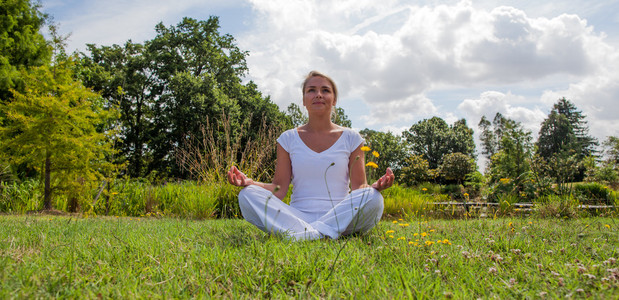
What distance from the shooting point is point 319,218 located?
2604mm

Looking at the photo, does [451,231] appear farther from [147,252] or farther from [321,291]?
[147,252]

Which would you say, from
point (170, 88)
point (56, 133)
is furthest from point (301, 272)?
point (170, 88)

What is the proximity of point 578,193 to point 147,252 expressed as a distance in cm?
767

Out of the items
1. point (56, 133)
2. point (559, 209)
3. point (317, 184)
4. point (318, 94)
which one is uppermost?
point (318, 94)

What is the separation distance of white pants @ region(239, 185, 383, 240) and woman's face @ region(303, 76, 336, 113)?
89 centimetres

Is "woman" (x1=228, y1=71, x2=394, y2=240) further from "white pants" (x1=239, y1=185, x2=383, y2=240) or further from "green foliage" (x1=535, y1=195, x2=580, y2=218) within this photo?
"green foliage" (x1=535, y1=195, x2=580, y2=218)

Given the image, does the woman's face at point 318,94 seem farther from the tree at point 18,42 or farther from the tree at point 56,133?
the tree at point 18,42

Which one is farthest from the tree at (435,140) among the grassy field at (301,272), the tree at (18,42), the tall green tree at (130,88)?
the grassy field at (301,272)

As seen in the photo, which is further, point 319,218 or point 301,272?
point 319,218

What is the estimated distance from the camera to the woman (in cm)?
242

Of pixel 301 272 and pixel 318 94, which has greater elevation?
pixel 318 94

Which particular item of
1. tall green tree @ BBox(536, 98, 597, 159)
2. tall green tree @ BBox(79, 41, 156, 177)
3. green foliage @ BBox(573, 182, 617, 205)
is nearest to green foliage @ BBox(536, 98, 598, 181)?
tall green tree @ BBox(536, 98, 597, 159)

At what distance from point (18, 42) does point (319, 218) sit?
13566 mm

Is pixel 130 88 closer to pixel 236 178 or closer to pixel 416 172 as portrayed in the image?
pixel 416 172
